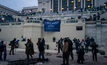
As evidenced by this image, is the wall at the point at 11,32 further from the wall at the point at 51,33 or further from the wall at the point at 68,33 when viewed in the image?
the wall at the point at 68,33

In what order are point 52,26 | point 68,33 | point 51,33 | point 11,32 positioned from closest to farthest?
point 68,33, point 52,26, point 51,33, point 11,32

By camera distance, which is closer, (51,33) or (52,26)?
(52,26)

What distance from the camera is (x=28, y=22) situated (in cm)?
2431

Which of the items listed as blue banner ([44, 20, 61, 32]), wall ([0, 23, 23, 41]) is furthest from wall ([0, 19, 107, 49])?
blue banner ([44, 20, 61, 32])

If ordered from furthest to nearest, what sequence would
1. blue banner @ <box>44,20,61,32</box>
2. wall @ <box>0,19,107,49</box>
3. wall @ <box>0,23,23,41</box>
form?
1. wall @ <box>0,23,23,41</box>
2. blue banner @ <box>44,20,61,32</box>
3. wall @ <box>0,19,107,49</box>

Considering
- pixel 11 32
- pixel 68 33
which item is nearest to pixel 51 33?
pixel 68 33

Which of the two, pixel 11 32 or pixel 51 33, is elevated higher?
pixel 11 32

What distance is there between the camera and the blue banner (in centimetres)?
2334

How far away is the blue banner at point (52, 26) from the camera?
919 inches

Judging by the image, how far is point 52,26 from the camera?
23.6m

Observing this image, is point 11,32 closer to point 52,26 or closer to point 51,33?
point 51,33

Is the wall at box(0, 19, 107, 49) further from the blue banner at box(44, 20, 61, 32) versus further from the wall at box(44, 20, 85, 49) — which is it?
the blue banner at box(44, 20, 61, 32)

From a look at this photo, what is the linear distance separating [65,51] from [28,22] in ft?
57.2

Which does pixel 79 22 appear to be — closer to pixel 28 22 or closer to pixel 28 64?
pixel 28 22
